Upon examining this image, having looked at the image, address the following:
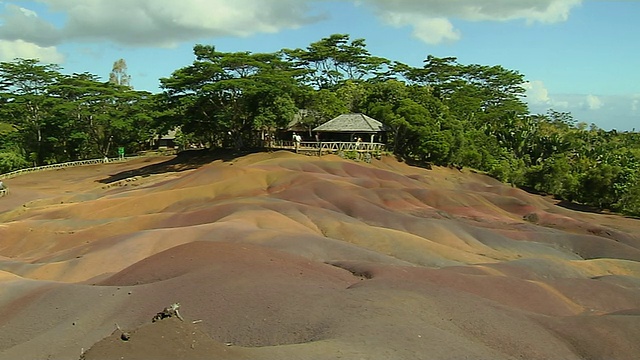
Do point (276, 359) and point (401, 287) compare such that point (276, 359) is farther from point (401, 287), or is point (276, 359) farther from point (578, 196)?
point (578, 196)

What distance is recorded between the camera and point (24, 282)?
21.1 m

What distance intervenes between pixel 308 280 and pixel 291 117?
5006cm

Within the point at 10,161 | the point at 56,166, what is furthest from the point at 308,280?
the point at 10,161

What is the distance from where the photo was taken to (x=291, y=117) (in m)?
67.3

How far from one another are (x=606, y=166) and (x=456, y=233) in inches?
1358

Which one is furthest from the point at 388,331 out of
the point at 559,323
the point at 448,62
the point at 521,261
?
the point at 448,62

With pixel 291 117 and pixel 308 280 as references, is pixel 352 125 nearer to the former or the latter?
pixel 291 117

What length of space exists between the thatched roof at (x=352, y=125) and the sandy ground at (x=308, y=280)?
2346cm

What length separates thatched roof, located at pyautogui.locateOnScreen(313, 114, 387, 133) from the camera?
70375 mm

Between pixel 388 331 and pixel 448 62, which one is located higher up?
pixel 448 62

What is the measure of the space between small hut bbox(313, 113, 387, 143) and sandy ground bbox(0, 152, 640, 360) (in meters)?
23.6

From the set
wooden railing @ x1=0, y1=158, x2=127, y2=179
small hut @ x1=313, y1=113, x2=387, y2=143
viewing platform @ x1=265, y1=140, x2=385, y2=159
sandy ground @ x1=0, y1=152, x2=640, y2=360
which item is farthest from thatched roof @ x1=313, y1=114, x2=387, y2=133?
wooden railing @ x1=0, y1=158, x2=127, y2=179

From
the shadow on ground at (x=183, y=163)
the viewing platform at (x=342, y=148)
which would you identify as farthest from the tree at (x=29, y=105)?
the viewing platform at (x=342, y=148)

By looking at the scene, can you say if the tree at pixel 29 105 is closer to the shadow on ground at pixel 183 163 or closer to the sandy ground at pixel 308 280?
the shadow on ground at pixel 183 163
